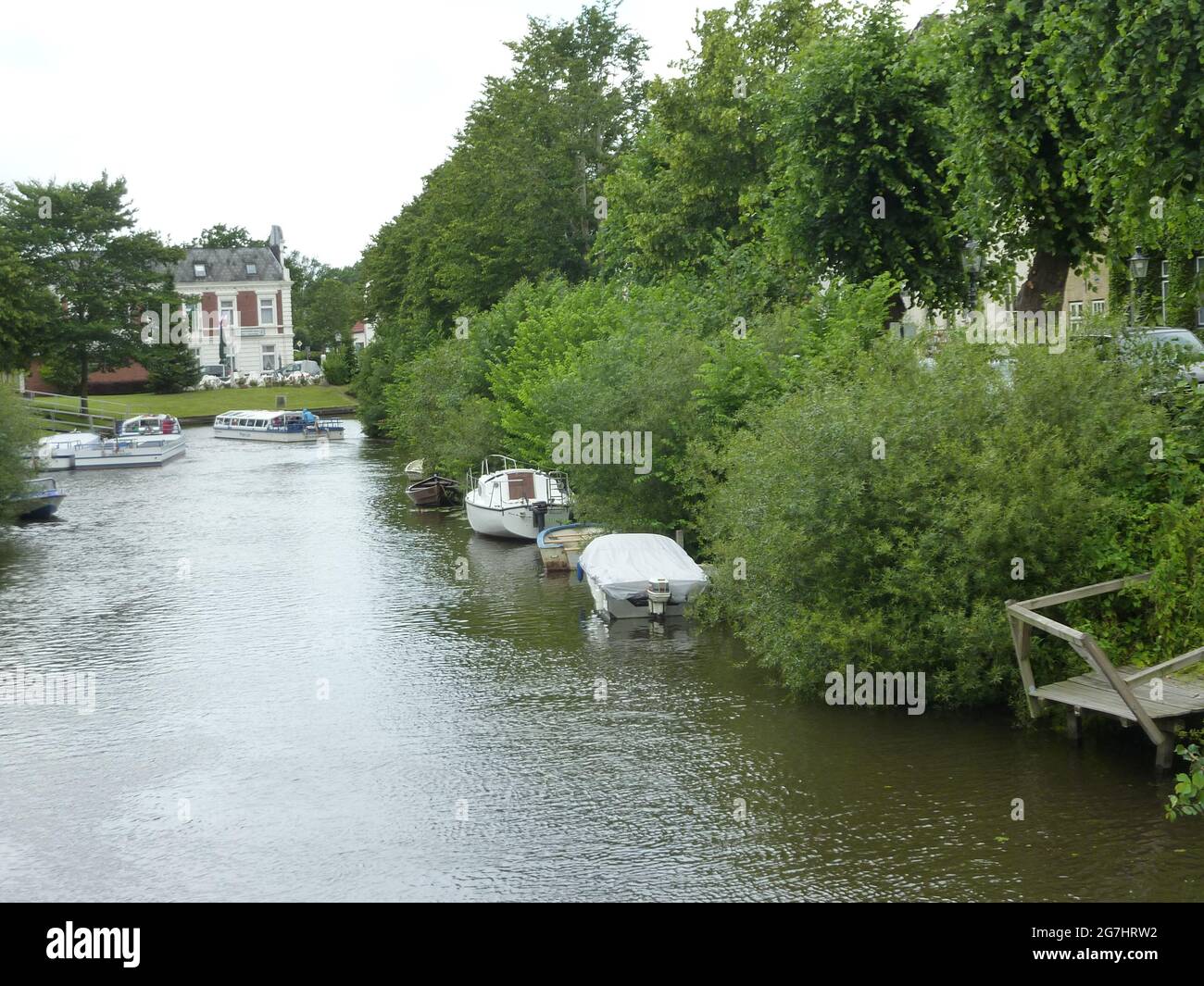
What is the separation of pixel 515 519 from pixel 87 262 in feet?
190

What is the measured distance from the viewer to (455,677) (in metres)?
20.8

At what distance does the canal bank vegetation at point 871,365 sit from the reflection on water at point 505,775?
1647mm

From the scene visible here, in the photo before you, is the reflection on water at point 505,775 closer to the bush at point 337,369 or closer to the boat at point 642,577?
the boat at point 642,577

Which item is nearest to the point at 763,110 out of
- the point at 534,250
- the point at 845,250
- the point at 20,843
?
the point at 845,250

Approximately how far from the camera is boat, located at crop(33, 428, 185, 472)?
62.2 metres

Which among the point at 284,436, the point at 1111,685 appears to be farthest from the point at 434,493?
the point at 284,436

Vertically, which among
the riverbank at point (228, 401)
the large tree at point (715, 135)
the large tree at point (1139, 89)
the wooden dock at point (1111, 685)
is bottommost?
the wooden dock at point (1111, 685)

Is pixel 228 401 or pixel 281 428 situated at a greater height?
pixel 228 401

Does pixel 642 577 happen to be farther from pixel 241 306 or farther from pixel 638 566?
pixel 241 306

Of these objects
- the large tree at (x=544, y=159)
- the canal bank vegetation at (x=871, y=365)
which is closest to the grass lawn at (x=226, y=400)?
the large tree at (x=544, y=159)

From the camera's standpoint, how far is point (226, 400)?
91.9 metres

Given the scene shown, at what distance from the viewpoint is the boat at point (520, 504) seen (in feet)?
113

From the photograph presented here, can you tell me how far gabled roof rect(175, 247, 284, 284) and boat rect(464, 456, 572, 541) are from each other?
85.4 metres

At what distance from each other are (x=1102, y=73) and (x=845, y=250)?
12.2 m
